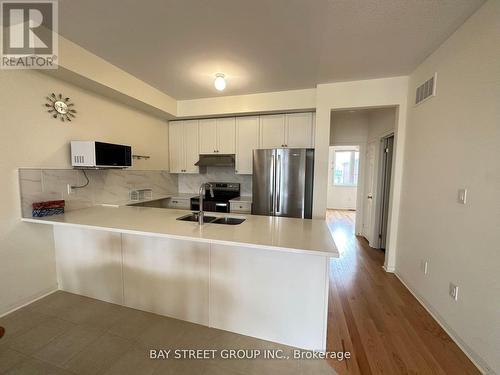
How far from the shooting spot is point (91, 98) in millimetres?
2738

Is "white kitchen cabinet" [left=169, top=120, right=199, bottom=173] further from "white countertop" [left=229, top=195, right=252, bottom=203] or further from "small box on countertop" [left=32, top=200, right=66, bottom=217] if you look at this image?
"small box on countertop" [left=32, top=200, right=66, bottom=217]

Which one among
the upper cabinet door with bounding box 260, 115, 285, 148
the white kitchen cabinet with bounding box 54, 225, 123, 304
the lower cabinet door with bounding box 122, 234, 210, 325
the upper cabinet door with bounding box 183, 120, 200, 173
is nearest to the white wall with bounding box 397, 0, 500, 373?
the upper cabinet door with bounding box 260, 115, 285, 148

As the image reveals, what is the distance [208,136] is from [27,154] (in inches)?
99.3

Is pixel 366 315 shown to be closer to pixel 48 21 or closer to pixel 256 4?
pixel 256 4

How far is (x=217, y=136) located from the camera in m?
4.03

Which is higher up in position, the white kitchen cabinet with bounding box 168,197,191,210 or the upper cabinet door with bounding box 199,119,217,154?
the upper cabinet door with bounding box 199,119,217,154

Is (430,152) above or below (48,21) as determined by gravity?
below

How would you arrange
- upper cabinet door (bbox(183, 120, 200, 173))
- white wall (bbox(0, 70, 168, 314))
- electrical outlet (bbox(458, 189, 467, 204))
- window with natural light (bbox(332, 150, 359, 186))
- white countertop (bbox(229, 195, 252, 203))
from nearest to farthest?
electrical outlet (bbox(458, 189, 467, 204)) → white wall (bbox(0, 70, 168, 314)) → white countertop (bbox(229, 195, 252, 203)) → upper cabinet door (bbox(183, 120, 200, 173)) → window with natural light (bbox(332, 150, 359, 186))

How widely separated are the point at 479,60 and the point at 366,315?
2.38m

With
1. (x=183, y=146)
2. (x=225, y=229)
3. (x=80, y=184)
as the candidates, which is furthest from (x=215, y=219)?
(x=183, y=146)

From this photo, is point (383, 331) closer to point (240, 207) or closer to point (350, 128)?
point (240, 207)

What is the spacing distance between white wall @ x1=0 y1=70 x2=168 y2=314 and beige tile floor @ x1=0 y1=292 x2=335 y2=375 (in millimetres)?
294

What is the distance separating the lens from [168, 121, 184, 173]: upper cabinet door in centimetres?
426

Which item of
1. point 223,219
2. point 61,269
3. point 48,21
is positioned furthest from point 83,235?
point 48,21
